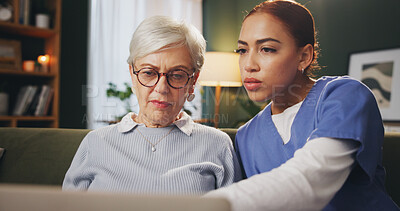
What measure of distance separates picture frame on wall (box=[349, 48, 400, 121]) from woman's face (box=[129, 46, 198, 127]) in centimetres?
236

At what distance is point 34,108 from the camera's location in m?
3.07

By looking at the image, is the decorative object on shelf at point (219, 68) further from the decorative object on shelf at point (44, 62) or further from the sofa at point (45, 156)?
the sofa at point (45, 156)

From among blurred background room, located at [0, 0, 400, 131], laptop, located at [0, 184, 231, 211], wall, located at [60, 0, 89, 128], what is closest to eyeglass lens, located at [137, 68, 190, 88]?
laptop, located at [0, 184, 231, 211]

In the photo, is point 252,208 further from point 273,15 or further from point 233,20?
point 233,20

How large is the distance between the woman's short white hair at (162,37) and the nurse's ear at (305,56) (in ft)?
1.24

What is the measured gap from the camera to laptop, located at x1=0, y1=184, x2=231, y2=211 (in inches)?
15.1

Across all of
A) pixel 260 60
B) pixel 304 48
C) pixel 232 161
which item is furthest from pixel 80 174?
pixel 304 48

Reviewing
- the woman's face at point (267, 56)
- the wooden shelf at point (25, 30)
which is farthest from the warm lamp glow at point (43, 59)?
the woman's face at point (267, 56)

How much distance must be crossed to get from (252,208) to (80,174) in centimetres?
78

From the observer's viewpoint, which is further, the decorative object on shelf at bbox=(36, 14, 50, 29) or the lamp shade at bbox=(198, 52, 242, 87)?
the lamp shade at bbox=(198, 52, 242, 87)

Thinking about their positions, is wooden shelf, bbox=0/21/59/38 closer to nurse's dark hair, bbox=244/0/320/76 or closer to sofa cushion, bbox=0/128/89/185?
sofa cushion, bbox=0/128/89/185

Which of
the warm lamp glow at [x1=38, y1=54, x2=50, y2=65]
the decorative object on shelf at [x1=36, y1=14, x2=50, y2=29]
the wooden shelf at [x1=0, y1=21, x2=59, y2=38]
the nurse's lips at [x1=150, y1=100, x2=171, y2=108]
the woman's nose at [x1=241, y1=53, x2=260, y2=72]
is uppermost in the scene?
the decorative object on shelf at [x1=36, y1=14, x2=50, y2=29]

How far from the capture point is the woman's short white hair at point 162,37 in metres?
1.08

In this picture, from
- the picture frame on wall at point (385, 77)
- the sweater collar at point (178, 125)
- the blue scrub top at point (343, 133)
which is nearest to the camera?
the blue scrub top at point (343, 133)
